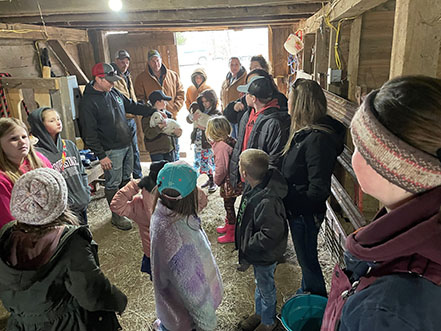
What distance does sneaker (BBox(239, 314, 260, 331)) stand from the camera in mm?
2402

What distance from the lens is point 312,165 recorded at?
2.22m

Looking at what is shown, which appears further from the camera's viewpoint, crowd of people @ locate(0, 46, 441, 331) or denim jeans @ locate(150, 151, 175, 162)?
denim jeans @ locate(150, 151, 175, 162)

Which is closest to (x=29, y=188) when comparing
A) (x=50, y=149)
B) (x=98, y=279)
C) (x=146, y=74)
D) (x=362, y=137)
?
(x=98, y=279)

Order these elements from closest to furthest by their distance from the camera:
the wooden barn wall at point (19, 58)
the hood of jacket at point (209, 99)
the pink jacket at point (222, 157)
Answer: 1. the pink jacket at point (222, 157)
2. the wooden barn wall at point (19, 58)
3. the hood of jacket at point (209, 99)

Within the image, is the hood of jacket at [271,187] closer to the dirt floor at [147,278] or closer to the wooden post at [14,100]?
the dirt floor at [147,278]

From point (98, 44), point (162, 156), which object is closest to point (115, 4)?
point (162, 156)

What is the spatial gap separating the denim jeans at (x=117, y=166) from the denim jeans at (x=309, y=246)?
7.69 feet

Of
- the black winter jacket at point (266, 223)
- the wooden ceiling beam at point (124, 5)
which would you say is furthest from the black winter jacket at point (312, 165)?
the wooden ceiling beam at point (124, 5)

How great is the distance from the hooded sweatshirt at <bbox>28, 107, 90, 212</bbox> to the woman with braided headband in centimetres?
258

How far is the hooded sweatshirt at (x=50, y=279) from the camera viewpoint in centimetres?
133

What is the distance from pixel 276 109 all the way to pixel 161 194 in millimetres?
1573

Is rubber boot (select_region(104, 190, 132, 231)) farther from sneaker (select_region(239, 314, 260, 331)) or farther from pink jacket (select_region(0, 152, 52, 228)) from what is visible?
sneaker (select_region(239, 314, 260, 331))

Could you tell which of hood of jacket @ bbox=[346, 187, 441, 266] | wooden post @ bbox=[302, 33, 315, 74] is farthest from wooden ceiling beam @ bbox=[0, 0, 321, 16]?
hood of jacket @ bbox=[346, 187, 441, 266]

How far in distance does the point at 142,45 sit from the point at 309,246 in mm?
6188
